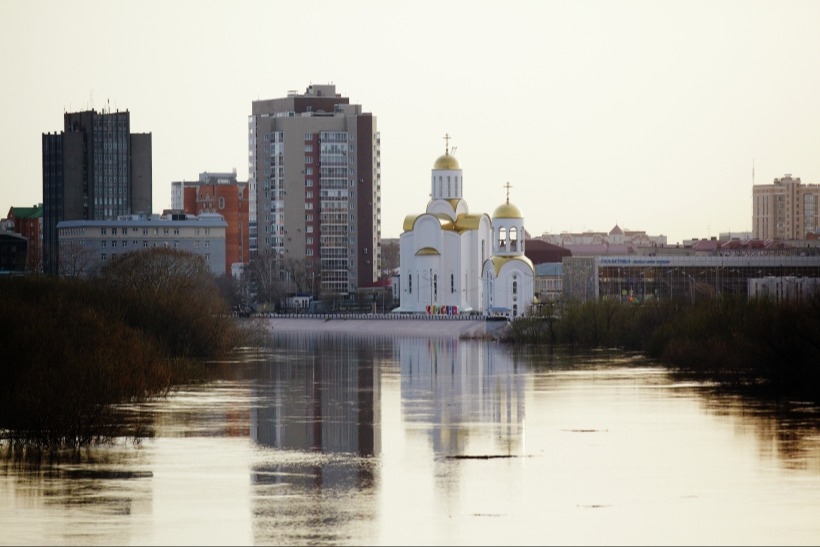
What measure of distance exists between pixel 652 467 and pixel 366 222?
438 ft

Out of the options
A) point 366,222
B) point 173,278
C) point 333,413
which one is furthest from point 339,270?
point 333,413

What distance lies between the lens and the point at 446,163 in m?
126

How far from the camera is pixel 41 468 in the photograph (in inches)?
1216

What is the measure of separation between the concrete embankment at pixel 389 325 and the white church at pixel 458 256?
206 inches

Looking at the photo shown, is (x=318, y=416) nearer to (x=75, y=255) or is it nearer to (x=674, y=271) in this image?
(x=674, y=271)

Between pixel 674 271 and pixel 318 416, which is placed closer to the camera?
pixel 318 416

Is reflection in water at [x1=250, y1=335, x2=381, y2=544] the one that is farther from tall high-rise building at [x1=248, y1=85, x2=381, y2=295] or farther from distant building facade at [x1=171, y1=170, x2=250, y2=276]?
distant building facade at [x1=171, y1=170, x2=250, y2=276]

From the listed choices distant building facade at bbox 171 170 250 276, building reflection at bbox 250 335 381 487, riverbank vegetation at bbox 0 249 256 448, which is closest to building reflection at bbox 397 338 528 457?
building reflection at bbox 250 335 381 487

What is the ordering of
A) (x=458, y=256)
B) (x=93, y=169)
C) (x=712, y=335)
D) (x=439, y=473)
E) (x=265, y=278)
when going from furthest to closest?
(x=93, y=169) → (x=265, y=278) → (x=458, y=256) → (x=712, y=335) → (x=439, y=473)

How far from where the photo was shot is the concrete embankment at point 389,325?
10781cm

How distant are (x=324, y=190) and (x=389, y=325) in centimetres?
5053

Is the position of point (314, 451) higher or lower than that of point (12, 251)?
lower

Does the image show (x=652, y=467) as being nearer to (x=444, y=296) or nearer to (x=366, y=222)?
(x=444, y=296)

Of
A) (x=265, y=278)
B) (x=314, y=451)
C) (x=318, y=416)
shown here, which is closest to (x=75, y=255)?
(x=265, y=278)
